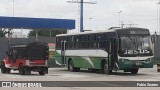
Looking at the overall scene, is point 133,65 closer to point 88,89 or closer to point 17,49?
point 17,49

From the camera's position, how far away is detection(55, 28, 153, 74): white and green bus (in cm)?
3123

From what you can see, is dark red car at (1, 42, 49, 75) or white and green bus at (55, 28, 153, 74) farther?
dark red car at (1, 42, 49, 75)

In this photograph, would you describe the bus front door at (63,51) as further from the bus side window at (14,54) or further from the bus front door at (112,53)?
the bus front door at (112,53)

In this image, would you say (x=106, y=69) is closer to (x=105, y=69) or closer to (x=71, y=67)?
(x=105, y=69)

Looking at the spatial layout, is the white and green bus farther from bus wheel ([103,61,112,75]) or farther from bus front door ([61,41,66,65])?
bus front door ([61,41,66,65])

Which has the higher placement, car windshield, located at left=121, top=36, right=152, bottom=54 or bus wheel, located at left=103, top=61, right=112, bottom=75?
car windshield, located at left=121, top=36, right=152, bottom=54

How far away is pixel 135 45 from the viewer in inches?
1233

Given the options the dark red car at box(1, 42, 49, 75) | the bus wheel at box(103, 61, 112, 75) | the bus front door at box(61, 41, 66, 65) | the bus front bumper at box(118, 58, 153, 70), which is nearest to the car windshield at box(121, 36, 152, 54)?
the bus front bumper at box(118, 58, 153, 70)

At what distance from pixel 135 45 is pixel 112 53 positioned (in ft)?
5.67

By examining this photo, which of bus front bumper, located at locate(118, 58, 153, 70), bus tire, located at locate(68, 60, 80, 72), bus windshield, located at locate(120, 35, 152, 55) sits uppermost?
bus windshield, located at locate(120, 35, 152, 55)

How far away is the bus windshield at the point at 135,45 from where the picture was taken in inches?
1228

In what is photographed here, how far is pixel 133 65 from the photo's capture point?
31.2m

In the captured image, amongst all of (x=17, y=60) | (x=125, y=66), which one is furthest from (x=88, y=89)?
(x=17, y=60)

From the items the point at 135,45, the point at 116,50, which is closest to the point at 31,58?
the point at 116,50
